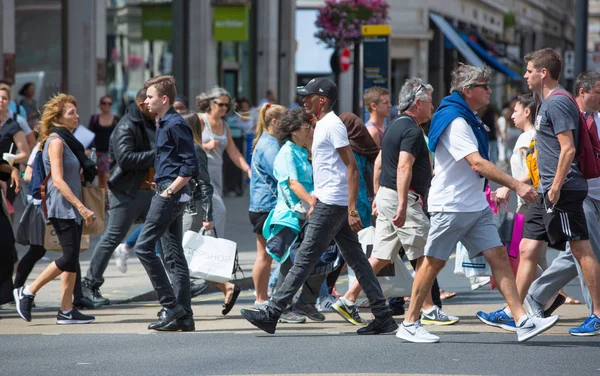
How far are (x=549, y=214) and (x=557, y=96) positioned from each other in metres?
0.80

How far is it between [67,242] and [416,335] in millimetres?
2815

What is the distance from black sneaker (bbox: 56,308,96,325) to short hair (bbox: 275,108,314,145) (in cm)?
200

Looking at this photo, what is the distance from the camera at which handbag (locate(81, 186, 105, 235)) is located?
972cm

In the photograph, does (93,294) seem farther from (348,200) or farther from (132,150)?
(348,200)

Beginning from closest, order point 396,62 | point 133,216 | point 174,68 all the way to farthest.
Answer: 1. point 133,216
2. point 174,68
3. point 396,62

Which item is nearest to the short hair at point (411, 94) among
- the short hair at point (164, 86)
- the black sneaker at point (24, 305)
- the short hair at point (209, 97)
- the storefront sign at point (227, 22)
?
the short hair at point (164, 86)

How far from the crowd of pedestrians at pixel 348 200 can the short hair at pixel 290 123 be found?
2 cm

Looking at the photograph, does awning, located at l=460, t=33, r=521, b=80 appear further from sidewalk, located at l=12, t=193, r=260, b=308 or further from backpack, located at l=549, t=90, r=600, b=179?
backpack, located at l=549, t=90, r=600, b=179

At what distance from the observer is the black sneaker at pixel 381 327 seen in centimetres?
841

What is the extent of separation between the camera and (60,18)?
2088cm

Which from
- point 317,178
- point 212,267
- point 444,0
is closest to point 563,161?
point 317,178

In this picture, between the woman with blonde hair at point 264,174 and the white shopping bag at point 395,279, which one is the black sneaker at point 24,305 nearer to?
the woman with blonde hair at point 264,174

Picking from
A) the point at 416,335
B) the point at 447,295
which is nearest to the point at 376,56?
the point at 447,295

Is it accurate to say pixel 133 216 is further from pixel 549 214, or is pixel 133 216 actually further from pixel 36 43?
pixel 36 43
